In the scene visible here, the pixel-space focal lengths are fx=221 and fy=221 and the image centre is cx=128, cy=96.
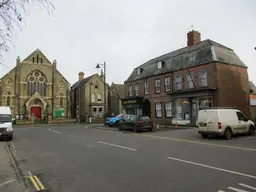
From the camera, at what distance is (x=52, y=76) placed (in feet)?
174

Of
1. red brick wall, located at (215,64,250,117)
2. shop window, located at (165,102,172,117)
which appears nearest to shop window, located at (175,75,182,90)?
shop window, located at (165,102,172,117)

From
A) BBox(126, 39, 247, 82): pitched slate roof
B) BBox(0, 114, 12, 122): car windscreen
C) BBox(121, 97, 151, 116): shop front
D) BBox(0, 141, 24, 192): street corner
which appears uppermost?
BBox(126, 39, 247, 82): pitched slate roof

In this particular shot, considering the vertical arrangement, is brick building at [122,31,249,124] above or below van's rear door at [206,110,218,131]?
above

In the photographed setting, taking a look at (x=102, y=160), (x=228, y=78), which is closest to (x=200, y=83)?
(x=228, y=78)

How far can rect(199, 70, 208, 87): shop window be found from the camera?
82.7 ft

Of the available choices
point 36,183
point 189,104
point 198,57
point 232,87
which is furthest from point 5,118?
point 232,87

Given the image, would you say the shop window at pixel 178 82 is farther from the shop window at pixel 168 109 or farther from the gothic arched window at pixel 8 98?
the gothic arched window at pixel 8 98

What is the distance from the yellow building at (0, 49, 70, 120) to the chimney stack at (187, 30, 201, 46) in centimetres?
3206

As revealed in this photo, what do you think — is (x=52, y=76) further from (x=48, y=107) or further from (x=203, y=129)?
(x=203, y=129)

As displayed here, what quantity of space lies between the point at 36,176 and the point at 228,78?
78.2ft

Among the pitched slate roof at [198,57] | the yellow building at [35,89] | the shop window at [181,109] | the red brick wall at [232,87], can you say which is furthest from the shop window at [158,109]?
the yellow building at [35,89]

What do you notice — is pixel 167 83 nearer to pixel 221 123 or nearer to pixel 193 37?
pixel 193 37

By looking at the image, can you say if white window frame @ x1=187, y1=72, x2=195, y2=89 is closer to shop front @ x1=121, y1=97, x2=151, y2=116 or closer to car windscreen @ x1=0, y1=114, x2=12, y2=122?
shop front @ x1=121, y1=97, x2=151, y2=116

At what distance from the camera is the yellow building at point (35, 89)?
4791 centimetres
